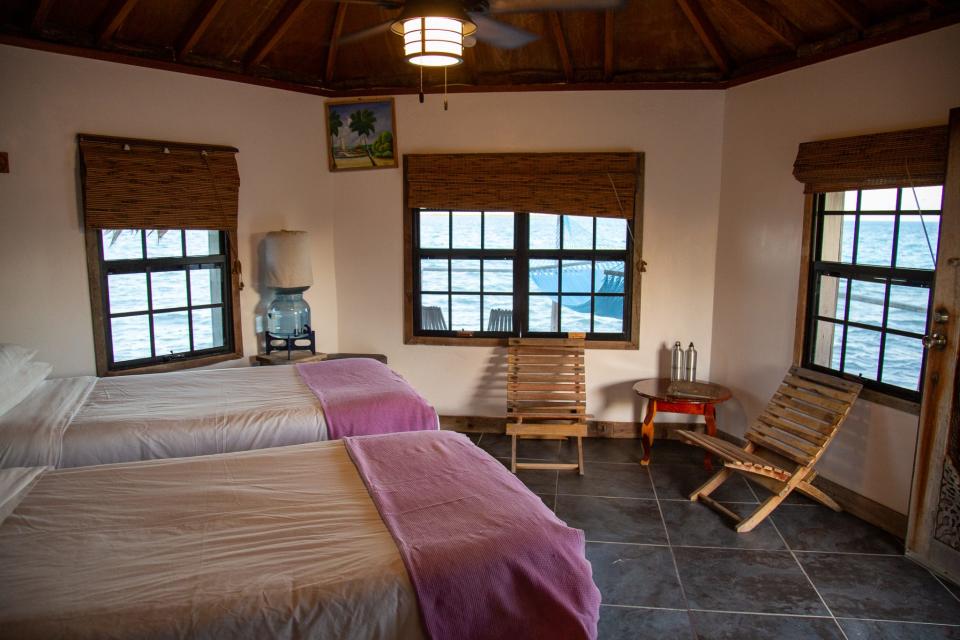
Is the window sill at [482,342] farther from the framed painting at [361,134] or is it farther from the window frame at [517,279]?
the framed painting at [361,134]

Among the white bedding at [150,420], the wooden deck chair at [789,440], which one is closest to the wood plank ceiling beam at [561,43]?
the wooden deck chair at [789,440]

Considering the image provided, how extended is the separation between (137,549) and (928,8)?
4619 millimetres

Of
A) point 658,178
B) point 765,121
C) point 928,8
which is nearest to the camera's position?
point 928,8

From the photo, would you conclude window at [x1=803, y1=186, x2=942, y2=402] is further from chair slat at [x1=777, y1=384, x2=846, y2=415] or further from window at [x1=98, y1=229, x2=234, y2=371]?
window at [x1=98, y1=229, x2=234, y2=371]

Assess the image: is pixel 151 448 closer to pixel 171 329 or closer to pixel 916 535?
pixel 171 329

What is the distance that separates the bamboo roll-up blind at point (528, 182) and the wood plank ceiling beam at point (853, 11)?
182cm

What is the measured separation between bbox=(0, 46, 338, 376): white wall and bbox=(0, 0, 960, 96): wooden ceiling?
15 centimetres

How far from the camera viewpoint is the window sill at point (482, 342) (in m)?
5.91

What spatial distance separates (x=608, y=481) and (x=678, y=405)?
0.81 meters

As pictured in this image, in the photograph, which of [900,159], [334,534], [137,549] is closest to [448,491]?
[334,534]

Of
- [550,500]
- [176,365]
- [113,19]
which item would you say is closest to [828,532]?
[550,500]

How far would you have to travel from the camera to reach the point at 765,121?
5.15 metres

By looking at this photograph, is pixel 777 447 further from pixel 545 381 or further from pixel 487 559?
pixel 487 559

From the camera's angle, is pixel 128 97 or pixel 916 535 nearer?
pixel 916 535
